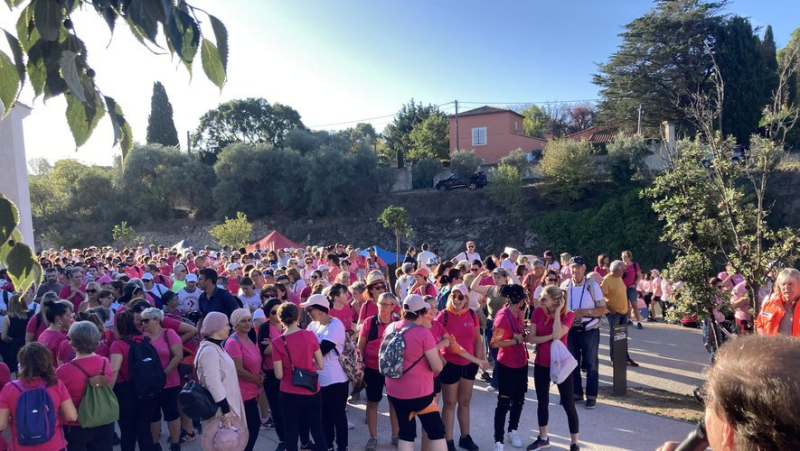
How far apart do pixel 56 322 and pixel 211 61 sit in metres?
4.97

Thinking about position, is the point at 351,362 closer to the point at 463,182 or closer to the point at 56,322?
the point at 56,322

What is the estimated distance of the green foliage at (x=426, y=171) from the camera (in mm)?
36844

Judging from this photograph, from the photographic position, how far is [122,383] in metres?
4.67

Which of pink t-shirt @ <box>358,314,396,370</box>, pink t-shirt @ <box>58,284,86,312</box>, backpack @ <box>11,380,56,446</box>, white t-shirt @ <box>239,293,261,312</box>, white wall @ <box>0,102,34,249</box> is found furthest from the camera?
white wall @ <box>0,102,34,249</box>

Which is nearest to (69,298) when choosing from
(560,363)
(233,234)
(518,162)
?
(560,363)

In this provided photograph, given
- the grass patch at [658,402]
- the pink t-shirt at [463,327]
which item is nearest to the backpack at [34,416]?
the pink t-shirt at [463,327]

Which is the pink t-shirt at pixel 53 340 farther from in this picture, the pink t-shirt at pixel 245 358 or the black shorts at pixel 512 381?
the black shorts at pixel 512 381

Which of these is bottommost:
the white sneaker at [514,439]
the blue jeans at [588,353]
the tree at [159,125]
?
the white sneaker at [514,439]

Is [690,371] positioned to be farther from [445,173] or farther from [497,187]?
[445,173]

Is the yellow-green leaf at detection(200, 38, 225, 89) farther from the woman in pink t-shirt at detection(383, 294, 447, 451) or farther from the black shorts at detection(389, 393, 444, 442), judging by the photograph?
the black shorts at detection(389, 393, 444, 442)

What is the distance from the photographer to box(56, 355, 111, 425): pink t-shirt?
404 centimetres

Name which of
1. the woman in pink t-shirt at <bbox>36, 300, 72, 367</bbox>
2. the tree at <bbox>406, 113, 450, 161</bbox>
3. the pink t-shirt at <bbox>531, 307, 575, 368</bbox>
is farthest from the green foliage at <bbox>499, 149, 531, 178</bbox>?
the woman in pink t-shirt at <bbox>36, 300, 72, 367</bbox>

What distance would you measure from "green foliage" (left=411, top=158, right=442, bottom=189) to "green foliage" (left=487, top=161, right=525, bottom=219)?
6890mm

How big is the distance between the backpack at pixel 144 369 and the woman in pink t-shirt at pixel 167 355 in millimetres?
156
